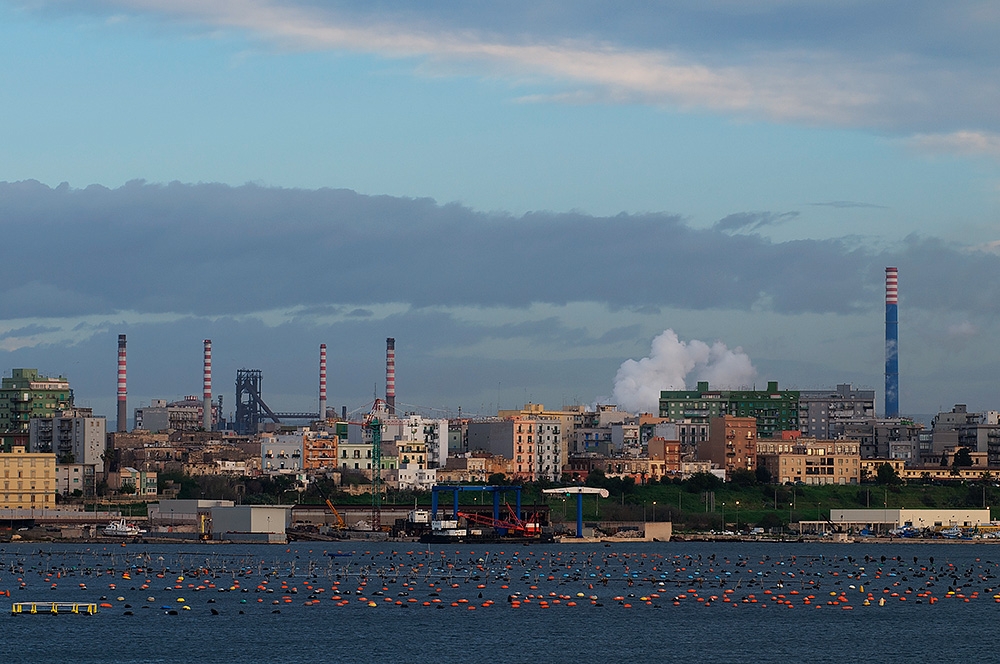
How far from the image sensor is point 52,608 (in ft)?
322

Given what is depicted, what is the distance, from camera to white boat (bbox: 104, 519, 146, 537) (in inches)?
6939

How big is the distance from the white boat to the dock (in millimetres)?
76958

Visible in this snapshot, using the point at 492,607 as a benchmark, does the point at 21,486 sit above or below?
above

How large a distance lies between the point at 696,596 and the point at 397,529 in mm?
76325

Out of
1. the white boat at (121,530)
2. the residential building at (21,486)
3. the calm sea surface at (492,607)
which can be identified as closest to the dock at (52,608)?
the calm sea surface at (492,607)

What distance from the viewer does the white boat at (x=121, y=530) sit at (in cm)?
17625

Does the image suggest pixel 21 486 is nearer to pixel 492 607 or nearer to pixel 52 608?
pixel 52 608

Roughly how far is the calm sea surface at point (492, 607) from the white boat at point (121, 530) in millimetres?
18142

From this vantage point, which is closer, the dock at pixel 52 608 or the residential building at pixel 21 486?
the dock at pixel 52 608

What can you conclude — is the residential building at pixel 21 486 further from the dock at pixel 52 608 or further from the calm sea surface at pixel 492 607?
the dock at pixel 52 608

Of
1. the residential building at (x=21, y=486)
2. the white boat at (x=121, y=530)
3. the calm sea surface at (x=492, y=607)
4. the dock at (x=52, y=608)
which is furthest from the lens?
the residential building at (x=21, y=486)

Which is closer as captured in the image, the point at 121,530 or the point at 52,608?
the point at 52,608

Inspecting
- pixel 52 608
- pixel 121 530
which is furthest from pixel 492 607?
pixel 121 530

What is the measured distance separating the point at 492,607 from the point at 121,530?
81760mm
